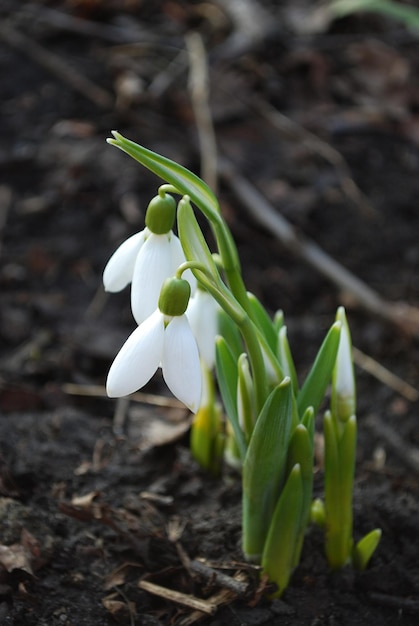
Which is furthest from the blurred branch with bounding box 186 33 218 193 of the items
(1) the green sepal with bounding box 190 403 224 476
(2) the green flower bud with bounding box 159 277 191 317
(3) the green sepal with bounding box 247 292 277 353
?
(2) the green flower bud with bounding box 159 277 191 317

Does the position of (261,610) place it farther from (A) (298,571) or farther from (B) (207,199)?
(B) (207,199)

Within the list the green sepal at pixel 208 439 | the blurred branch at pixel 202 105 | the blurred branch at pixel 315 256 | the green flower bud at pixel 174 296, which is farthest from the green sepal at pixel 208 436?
the blurred branch at pixel 202 105

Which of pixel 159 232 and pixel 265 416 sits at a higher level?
pixel 159 232

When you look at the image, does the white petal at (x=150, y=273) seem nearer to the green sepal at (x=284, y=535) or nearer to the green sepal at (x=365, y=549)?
the green sepal at (x=284, y=535)

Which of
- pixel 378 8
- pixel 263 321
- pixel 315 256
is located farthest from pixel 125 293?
pixel 378 8

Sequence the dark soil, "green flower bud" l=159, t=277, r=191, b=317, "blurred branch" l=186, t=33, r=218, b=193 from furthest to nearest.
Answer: "blurred branch" l=186, t=33, r=218, b=193, the dark soil, "green flower bud" l=159, t=277, r=191, b=317

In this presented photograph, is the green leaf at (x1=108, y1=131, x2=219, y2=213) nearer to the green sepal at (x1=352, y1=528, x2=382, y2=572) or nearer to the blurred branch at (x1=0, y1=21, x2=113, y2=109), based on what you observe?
the green sepal at (x1=352, y1=528, x2=382, y2=572)

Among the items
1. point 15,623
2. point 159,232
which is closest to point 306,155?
point 159,232
